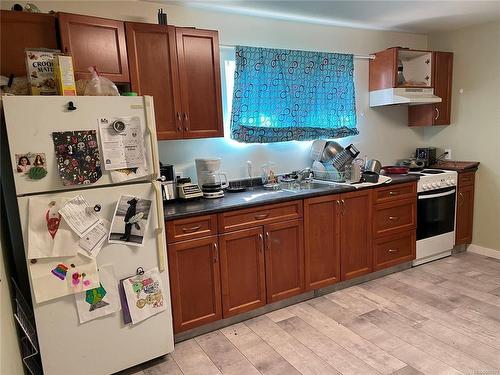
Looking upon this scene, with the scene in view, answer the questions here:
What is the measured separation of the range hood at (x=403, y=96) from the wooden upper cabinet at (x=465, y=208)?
89cm

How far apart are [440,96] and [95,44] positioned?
3496 mm

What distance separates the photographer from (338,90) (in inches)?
142

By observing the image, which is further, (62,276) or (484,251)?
(484,251)

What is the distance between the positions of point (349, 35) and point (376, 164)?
1.39 metres

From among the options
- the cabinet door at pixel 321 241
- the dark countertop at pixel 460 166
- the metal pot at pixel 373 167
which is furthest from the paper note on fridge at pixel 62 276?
the dark countertop at pixel 460 166

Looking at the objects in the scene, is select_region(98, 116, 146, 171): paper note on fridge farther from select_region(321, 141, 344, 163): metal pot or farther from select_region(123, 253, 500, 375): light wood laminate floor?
select_region(321, 141, 344, 163): metal pot

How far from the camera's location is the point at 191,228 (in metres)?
2.42

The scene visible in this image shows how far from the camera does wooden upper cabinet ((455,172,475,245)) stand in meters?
3.87

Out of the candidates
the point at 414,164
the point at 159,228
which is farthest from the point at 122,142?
the point at 414,164

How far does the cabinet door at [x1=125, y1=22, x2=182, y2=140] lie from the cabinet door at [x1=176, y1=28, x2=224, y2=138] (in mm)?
58

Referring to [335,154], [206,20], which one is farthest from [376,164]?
[206,20]

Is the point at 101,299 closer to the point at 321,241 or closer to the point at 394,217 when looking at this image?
the point at 321,241

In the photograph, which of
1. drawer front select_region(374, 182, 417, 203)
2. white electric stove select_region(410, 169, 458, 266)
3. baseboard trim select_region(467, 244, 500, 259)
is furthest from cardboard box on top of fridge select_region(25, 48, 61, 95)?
baseboard trim select_region(467, 244, 500, 259)

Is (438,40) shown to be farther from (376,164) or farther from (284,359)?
(284,359)
